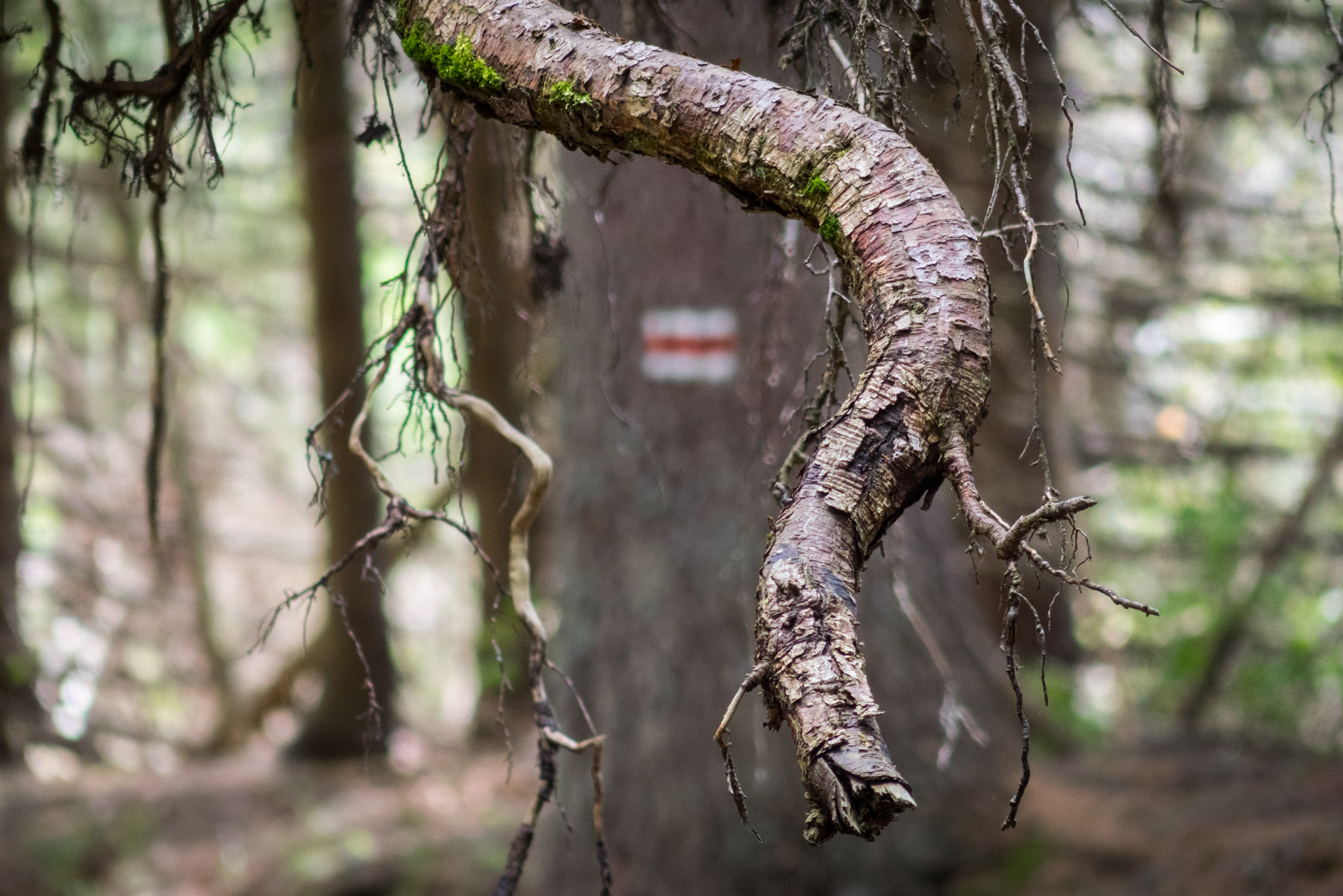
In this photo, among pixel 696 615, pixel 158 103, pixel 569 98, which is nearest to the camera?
pixel 569 98

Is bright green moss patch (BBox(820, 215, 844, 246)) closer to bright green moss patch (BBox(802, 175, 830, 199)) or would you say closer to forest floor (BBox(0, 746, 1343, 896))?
bright green moss patch (BBox(802, 175, 830, 199))

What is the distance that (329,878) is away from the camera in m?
5.55

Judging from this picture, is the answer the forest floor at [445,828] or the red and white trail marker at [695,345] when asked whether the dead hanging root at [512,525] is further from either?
the red and white trail marker at [695,345]

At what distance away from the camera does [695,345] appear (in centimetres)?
451

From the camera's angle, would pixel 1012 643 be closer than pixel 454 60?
Yes

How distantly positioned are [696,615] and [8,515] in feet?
21.0

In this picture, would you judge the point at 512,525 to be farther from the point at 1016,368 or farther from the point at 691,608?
the point at 1016,368

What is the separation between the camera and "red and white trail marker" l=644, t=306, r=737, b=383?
4488 mm

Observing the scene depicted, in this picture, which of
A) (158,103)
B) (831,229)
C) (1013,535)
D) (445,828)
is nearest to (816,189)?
(831,229)

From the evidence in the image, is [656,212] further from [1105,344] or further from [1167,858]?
[1105,344]

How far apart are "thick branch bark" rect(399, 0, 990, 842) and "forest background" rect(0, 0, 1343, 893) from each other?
7.6 inches

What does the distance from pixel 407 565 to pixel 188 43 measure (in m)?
10.1

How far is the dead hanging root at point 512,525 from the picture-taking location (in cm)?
147

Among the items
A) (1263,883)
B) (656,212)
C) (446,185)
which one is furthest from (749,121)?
(1263,883)
